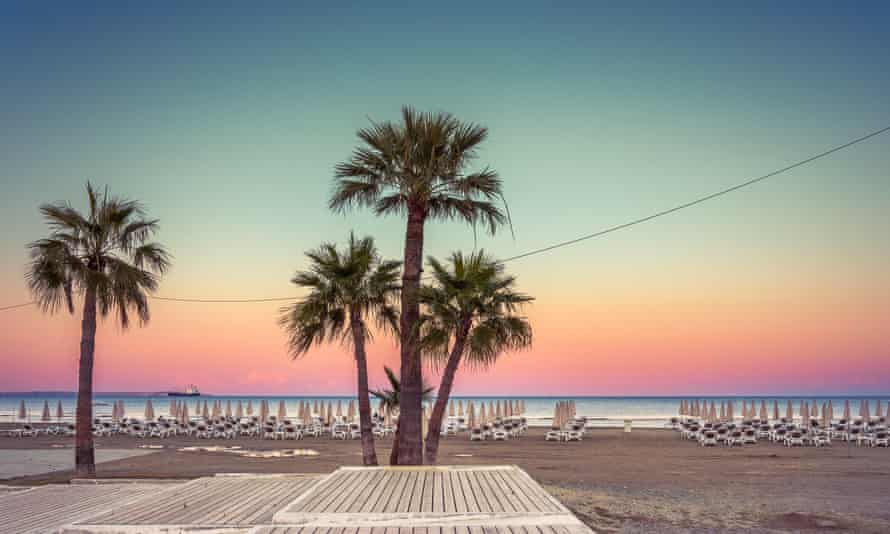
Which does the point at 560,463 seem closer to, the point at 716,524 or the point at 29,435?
the point at 716,524

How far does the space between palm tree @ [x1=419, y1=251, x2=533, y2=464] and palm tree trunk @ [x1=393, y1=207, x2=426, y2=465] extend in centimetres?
34

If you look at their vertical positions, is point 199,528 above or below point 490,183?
below

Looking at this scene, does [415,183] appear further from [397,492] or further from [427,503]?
[427,503]

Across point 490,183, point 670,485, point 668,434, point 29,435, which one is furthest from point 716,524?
point 29,435

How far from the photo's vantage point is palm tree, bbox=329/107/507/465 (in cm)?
1588

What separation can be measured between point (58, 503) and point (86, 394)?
15.9 ft

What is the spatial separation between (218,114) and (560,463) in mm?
16066

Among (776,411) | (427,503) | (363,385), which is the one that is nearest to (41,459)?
(363,385)

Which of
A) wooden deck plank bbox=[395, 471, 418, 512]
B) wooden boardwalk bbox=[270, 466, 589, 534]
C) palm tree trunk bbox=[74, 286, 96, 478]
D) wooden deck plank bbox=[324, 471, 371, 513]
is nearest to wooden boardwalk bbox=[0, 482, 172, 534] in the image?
palm tree trunk bbox=[74, 286, 96, 478]

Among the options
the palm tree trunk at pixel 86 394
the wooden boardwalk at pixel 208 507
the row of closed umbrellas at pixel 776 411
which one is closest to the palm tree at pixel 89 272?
the palm tree trunk at pixel 86 394

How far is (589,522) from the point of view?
13.9 m

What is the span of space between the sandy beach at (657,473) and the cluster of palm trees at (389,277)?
381cm

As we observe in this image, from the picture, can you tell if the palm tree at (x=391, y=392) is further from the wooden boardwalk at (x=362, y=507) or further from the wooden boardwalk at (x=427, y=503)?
the wooden boardwalk at (x=427, y=503)

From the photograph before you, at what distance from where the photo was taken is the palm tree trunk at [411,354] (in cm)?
1573
